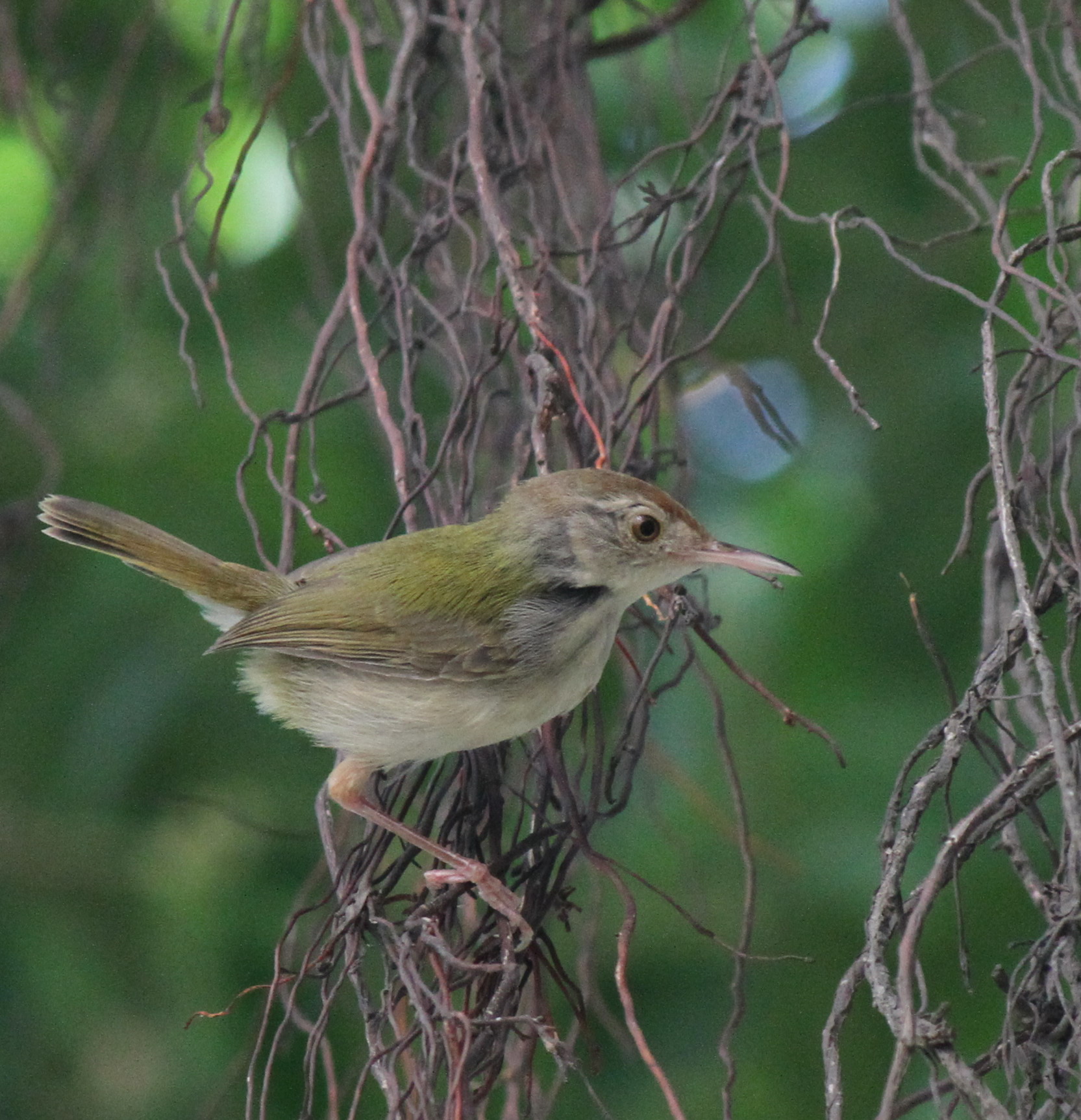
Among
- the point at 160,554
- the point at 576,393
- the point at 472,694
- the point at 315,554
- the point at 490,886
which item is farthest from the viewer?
the point at 315,554

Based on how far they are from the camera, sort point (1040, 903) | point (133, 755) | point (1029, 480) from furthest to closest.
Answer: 1. point (133, 755)
2. point (1029, 480)
3. point (1040, 903)

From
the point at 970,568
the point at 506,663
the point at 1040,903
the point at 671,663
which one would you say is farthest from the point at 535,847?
the point at 970,568

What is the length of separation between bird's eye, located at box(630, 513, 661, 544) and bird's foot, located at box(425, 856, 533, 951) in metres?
0.78

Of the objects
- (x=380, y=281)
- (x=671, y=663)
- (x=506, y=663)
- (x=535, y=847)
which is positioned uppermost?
(x=380, y=281)

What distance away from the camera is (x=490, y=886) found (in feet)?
7.91

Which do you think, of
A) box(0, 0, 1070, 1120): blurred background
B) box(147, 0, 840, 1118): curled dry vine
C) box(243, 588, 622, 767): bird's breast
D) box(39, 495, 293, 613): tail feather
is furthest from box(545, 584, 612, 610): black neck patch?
box(0, 0, 1070, 1120): blurred background

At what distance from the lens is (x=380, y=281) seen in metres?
3.05

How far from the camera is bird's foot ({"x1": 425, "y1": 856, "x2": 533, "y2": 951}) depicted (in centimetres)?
230

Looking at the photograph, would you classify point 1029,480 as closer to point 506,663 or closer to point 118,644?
point 506,663

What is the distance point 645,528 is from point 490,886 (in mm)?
881

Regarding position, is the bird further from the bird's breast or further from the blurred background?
the blurred background

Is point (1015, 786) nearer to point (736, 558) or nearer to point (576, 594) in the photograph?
point (736, 558)

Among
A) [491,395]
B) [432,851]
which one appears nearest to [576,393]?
[491,395]

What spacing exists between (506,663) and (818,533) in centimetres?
176
